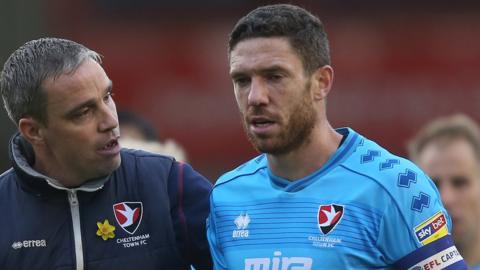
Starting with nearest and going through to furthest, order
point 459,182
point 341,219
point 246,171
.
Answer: point 341,219 < point 246,171 < point 459,182

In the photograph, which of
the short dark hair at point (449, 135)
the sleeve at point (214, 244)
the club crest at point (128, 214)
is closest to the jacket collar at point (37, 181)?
the club crest at point (128, 214)

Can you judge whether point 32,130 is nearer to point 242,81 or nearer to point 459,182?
point 242,81

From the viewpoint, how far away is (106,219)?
191 inches

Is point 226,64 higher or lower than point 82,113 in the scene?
lower

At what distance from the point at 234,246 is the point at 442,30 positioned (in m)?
8.25

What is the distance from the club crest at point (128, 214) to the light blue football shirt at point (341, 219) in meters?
0.31

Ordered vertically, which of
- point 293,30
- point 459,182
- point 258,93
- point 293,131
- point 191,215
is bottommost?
point 459,182

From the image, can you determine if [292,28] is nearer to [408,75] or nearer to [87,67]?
[87,67]

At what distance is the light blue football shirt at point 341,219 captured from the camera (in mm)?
4359

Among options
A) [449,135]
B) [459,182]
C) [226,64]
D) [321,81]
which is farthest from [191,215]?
[226,64]

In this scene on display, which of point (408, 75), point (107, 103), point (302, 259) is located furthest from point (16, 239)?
point (408, 75)

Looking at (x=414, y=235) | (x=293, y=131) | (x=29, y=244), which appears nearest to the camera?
(x=414, y=235)

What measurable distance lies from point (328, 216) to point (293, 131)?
36 centimetres

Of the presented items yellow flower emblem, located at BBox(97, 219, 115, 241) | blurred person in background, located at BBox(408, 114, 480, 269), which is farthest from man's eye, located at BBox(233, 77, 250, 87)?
blurred person in background, located at BBox(408, 114, 480, 269)
